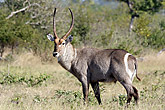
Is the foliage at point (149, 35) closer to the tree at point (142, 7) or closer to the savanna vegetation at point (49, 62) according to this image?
the savanna vegetation at point (49, 62)

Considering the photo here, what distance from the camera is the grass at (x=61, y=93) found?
6.11 metres

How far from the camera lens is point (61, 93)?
23.5 feet

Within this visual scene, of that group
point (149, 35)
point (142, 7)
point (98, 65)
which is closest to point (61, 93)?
point (98, 65)

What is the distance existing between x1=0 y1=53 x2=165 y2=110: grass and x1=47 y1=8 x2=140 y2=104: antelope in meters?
0.32

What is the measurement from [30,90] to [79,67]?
2182 millimetres

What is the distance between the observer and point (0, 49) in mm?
14906

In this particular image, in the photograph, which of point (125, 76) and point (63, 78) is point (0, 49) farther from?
point (125, 76)

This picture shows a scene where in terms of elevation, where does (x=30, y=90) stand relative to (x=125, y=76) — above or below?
below

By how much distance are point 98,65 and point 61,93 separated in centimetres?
116

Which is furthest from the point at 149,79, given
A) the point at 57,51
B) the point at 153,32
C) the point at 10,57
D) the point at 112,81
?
the point at 153,32

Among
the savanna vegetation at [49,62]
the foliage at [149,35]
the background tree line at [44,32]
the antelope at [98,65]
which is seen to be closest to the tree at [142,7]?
the savanna vegetation at [49,62]

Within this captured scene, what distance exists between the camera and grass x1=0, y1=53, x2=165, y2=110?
6.11 meters

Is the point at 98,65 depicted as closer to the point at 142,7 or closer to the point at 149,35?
the point at 149,35

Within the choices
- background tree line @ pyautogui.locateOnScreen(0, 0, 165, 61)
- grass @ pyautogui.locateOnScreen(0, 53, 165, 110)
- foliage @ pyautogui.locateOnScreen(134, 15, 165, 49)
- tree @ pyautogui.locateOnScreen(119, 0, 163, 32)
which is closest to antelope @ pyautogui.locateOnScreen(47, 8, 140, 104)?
grass @ pyautogui.locateOnScreen(0, 53, 165, 110)
